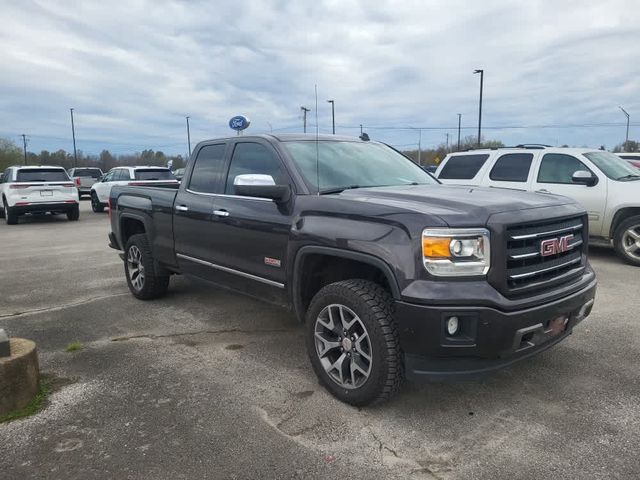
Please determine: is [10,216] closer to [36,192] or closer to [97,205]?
[36,192]

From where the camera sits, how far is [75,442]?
3055 millimetres

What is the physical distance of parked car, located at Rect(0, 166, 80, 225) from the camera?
52.0 ft

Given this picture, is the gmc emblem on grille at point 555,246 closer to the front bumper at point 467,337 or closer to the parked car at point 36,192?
the front bumper at point 467,337

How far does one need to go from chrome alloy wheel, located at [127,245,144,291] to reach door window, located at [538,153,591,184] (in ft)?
21.0

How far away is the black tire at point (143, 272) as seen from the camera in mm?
5902

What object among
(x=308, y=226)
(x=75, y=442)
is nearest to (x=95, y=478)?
(x=75, y=442)

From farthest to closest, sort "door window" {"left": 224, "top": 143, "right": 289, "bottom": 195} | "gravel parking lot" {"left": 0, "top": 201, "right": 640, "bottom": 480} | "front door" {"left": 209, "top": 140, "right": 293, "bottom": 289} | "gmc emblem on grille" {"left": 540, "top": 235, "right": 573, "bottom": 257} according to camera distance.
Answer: "door window" {"left": 224, "top": 143, "right": 289, "bottom": 195}
"front door" {"left": 209, "top": 140, "right": 293, "bottom": 289}
"gmc emblem on grille" {"left": 540, "top": 235, "right": 573, "bottom": 257}
"gravel parking lot" {"left": 0, "top": 201, "right": 640, "bottom": 480}

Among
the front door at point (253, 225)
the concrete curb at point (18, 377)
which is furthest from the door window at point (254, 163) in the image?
the concrete curb at point (18, 377)

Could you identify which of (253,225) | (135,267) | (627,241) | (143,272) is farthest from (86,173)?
(253,225)

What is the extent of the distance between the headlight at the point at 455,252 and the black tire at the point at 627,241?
6047 mm

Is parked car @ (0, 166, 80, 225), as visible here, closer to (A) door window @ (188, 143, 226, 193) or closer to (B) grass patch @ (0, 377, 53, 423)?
(A) door window @ (188, 143, 226, 193)

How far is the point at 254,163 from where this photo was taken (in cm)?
448

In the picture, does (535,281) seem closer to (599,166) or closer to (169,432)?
(169,432)

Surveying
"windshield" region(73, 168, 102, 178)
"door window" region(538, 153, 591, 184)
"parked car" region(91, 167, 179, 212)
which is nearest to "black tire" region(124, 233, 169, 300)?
"door window" region(538, 153, 591, 184)
